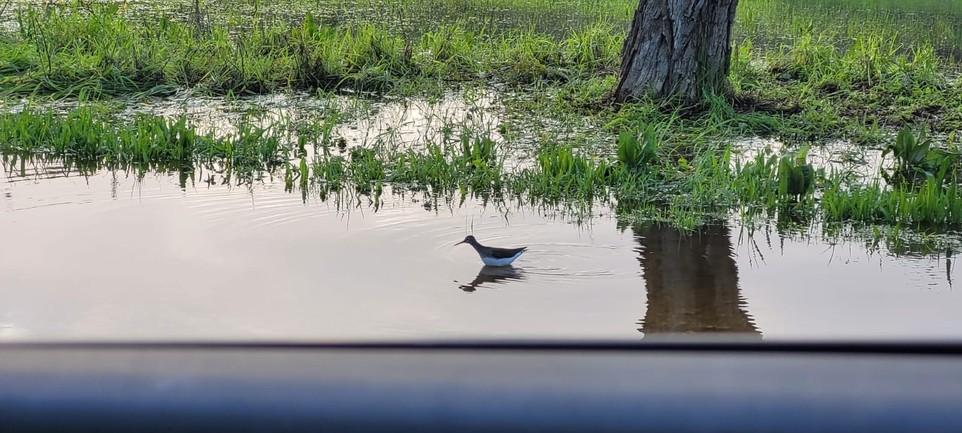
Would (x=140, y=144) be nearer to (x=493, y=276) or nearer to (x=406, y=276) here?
(x=406, y=276)

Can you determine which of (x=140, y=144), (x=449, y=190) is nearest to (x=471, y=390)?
(x=449, y=190)

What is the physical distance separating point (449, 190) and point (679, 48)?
7.98 feet

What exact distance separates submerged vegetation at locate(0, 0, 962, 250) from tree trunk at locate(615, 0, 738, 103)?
15 centimetres

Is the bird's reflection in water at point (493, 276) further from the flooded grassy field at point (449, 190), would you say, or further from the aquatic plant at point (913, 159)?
the aquatic plant at point (913, 159)

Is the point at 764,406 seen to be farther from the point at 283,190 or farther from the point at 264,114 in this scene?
the point at 264,114

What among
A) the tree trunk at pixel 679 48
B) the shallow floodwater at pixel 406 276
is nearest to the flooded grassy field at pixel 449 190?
the shallow floodwater at pixel 406 276

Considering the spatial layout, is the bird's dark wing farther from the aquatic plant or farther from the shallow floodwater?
the aquatic plant

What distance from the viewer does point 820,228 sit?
4.23 m

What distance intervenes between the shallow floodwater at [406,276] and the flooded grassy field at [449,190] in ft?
0.05

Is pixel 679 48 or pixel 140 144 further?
pixel 679 48

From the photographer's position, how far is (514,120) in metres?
6.27

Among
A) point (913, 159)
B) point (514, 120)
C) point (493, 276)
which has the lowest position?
point (493, 276)

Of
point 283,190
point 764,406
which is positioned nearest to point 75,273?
point 283,190

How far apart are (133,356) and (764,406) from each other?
1.36 ft
